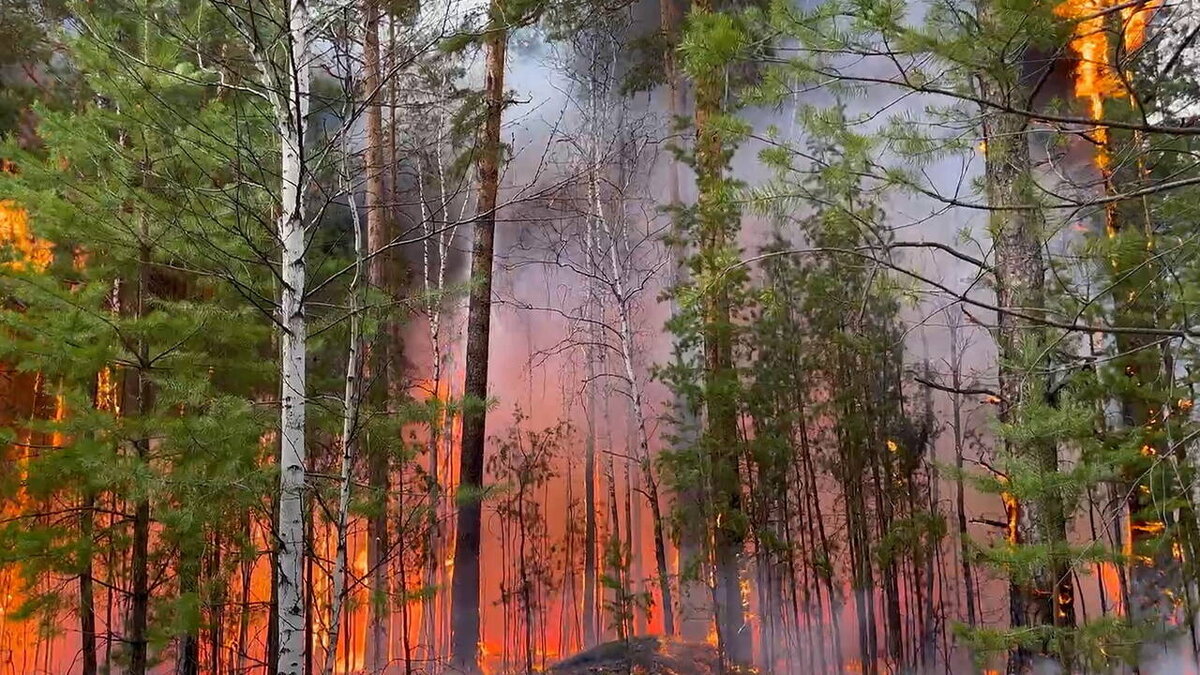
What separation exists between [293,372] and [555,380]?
2.70m

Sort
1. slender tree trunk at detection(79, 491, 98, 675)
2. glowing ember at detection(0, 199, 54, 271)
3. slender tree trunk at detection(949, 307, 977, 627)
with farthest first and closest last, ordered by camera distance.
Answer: glowing ember at detection(0, 199, 54, 271) < slender tree trunk at detection(949, 307, 977, 627) < slender tree trunk at detection(79, 491, 98, 675)

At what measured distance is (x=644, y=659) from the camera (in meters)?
5.04

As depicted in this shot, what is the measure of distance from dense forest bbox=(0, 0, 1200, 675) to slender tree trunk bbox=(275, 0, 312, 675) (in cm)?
2

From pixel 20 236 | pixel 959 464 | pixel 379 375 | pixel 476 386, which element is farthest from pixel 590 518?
pixel 20 236

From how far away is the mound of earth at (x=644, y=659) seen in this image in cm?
496

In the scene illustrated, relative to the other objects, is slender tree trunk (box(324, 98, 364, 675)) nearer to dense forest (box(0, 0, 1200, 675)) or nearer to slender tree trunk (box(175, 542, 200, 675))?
dense forest (box(0, 0, 1200, 675))

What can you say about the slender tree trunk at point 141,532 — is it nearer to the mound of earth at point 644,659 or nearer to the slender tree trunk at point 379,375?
the slender tree trunk at point 379,375

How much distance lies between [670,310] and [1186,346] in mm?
3311

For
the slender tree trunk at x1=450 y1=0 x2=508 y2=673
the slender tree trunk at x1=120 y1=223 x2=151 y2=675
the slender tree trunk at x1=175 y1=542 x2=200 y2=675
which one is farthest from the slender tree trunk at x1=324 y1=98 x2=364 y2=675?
the slender tree trunk at x1=450 y1=0 x2=508 y2=673

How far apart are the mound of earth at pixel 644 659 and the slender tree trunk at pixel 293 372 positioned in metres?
2.48

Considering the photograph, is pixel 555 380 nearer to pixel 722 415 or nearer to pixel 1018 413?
pixel 722 415

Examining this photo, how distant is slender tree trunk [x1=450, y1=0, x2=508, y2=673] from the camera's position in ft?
17.6

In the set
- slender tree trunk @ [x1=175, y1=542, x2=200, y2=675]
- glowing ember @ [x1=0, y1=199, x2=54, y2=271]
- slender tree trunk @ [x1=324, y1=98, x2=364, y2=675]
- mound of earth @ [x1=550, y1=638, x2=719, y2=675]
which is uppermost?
glowing ember @ [x1=0, y1=199, x2=54, y2=271]

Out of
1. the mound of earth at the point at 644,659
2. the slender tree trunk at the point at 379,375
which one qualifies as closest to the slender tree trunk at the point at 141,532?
the slender tree trunk at the point at 379,375
